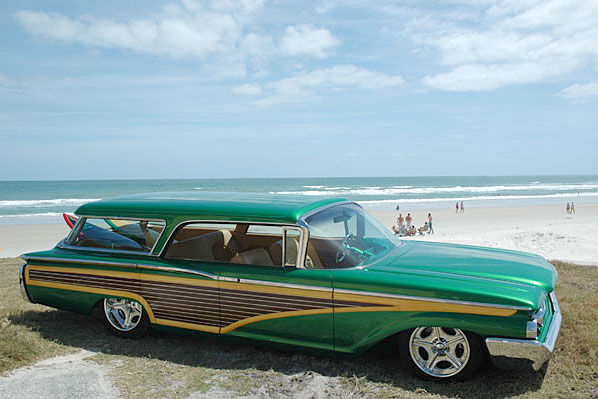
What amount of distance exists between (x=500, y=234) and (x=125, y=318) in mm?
14606

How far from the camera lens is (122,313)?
5156 millimetres

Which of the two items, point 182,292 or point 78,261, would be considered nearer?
point 182,292

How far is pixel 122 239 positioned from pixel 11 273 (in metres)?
5.35

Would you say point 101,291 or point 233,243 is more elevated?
point 233,243

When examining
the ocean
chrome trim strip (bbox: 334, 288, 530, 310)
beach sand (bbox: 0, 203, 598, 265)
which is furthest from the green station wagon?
the ocean

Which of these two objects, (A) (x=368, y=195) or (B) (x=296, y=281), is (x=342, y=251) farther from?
(A) (x=368, y=195)

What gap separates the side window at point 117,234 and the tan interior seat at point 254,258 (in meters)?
0.87

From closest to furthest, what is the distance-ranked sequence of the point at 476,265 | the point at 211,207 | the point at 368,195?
the point at 476,265 < the point at 211,207 < the point at 368,195

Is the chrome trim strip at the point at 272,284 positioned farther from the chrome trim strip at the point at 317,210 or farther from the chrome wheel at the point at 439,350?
the chrome wheel at the point at 439,350

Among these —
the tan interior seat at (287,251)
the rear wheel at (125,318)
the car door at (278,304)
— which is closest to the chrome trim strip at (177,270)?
the car door at (278,304)

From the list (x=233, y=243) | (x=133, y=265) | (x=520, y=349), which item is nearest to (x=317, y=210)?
(x=233, y=243)

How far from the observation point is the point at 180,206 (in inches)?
192

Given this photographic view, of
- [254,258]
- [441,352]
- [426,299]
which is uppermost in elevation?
[254,258]

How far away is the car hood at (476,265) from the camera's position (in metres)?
4.07
